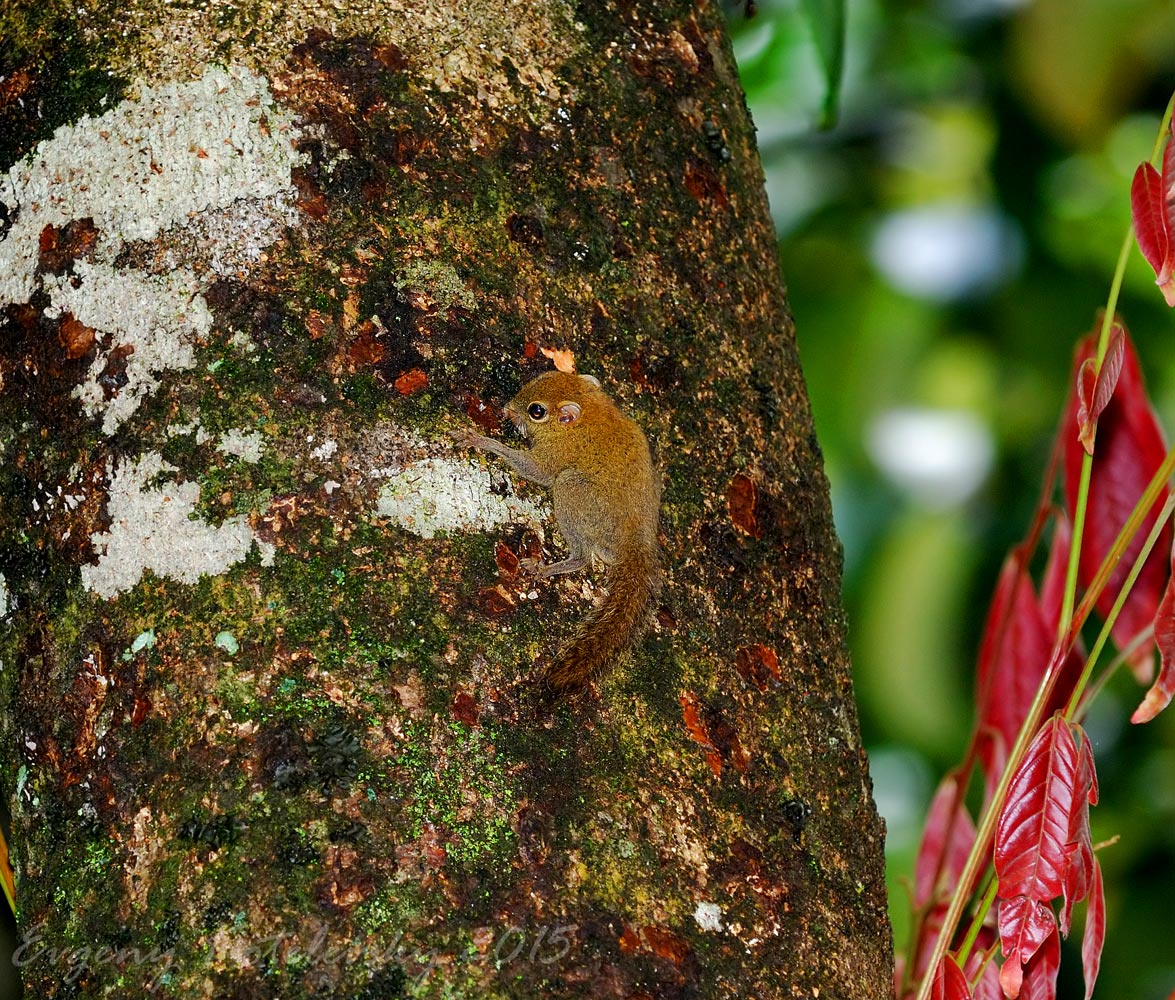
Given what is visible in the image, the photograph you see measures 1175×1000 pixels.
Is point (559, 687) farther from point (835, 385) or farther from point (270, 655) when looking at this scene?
point (835, 385)

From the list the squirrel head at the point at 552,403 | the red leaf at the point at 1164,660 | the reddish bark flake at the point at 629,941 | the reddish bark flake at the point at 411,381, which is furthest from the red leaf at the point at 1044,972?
the reddish bark flake at the point at 411,381

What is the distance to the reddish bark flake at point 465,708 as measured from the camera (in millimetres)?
1714

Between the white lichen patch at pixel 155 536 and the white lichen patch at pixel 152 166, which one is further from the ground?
the white lichen patch at pixel 152 166

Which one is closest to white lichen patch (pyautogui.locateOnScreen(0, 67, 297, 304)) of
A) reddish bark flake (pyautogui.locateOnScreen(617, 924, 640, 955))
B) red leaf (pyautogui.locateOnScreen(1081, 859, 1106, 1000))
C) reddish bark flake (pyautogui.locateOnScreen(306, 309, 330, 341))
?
reddish bark flake (pyautogui.locateOnScreen(306, 309, 330, 341))

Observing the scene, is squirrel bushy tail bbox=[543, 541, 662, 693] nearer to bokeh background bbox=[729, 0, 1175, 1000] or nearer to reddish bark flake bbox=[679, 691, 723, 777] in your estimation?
reddish bark flake bbox=[679, 691, 723, 777]

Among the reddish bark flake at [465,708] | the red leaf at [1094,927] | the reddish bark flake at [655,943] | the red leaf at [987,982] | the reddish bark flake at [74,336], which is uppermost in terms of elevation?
the reddish bark flake at [74,336]

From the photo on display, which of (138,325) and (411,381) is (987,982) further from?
(138,325)

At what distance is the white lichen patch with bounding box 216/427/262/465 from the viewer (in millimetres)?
1818

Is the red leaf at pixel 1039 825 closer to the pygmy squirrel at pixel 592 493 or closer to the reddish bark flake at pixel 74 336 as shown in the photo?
the pygmy squirrel at pixel 592 493

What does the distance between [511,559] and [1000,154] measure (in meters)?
3.39

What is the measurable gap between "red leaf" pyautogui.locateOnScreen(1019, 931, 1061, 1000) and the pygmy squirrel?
2.39ft

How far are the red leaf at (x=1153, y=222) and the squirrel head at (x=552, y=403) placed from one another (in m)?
0.80

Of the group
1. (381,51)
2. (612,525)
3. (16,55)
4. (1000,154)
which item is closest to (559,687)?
(612,525)

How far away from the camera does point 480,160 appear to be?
6.81 ft
